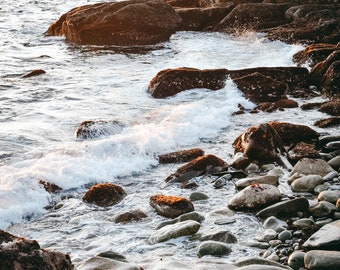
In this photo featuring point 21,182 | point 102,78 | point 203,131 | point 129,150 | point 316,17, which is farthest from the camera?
point 316,17

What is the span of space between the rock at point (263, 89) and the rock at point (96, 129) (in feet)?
8.66

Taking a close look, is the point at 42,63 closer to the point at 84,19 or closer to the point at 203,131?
the point at 84,19

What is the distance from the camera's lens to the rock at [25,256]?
2.68 metres

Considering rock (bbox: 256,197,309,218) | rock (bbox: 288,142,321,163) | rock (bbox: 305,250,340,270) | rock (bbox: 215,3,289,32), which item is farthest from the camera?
rock (bbox: 215,3,289,32)

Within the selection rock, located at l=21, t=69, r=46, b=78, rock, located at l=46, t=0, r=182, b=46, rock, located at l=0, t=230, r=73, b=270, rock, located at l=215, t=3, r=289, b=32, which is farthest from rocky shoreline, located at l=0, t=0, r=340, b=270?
rock, located at l=215, t=3, r=289, b=32

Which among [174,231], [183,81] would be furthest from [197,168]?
[183,81]

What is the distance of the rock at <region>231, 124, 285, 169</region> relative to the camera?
19.8ft

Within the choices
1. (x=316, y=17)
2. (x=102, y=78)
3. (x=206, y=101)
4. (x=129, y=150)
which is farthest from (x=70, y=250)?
(x=316, y=17)

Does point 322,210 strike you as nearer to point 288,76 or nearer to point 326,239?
point 326,239

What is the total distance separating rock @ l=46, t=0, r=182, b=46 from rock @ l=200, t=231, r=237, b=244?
498 inches

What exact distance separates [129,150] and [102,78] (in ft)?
16.7

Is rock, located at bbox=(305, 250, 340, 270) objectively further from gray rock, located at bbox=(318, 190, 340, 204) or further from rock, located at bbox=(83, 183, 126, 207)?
rock, located at bbox=(83, 183, 126, 207)

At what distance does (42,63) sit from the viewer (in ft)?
44.3

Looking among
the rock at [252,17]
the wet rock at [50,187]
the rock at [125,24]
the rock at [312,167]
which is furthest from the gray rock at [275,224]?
the rock at [252,17]
